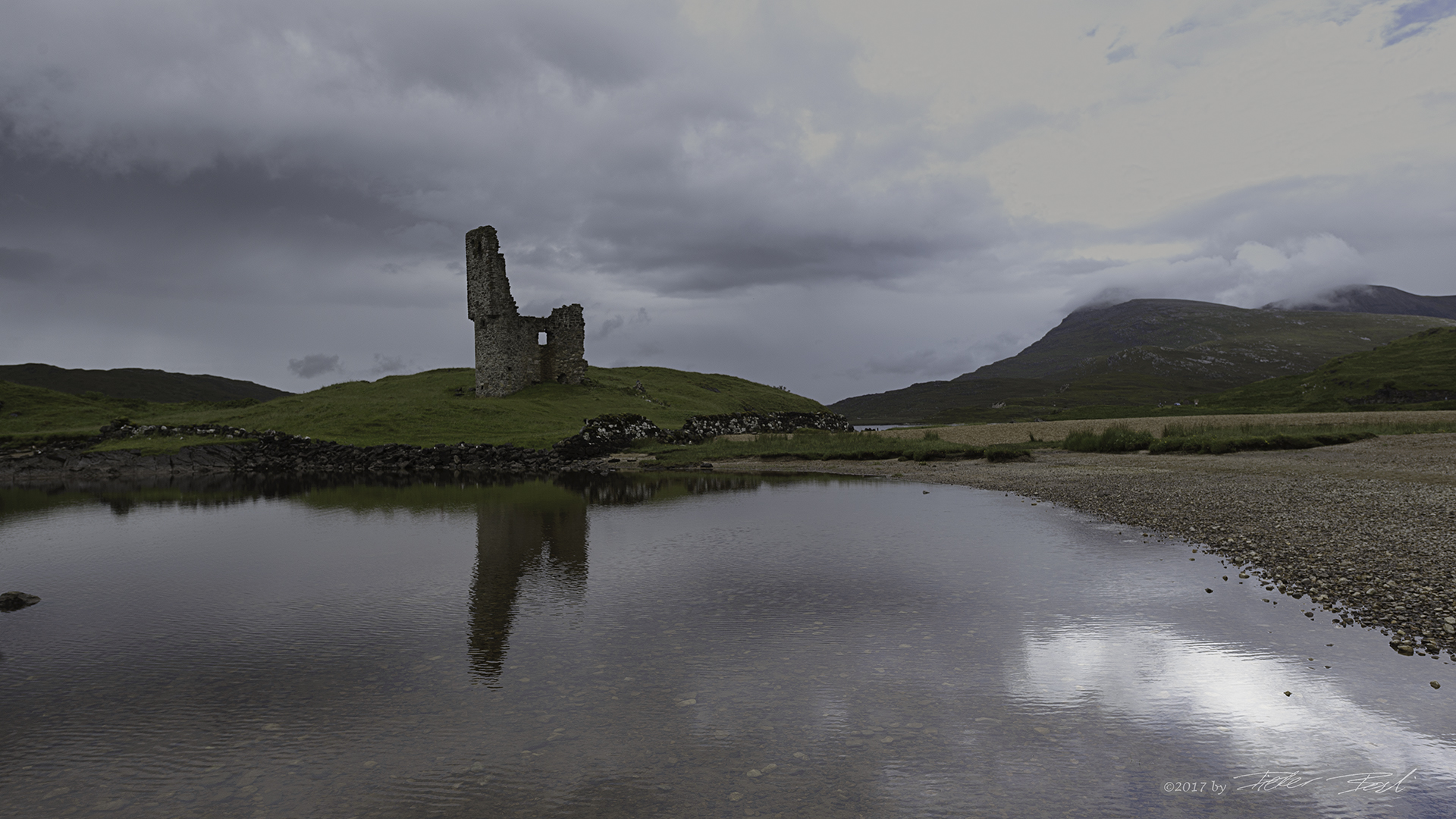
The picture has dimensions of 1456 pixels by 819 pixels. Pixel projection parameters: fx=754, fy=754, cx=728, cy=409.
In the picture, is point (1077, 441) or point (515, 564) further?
point (1077, 441)

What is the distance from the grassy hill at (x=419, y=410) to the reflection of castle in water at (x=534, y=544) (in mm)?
15384

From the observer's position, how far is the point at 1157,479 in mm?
24219

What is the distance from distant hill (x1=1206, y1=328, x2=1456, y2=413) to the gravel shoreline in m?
40.2

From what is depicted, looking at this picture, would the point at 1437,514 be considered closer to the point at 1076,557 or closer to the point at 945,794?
the point at 1076,557

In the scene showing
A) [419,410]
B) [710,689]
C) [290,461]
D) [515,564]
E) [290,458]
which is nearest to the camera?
[710,689]

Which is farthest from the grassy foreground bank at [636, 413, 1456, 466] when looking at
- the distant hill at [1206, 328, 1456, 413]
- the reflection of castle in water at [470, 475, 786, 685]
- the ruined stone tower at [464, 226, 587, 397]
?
the distant hill at [1206, 328, 1456, 413]

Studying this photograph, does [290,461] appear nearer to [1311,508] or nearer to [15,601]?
[15,601]

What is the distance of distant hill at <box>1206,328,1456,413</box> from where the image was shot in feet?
237

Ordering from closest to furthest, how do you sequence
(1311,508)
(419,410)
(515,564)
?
(515,564) < (1311,508) < (419,410)

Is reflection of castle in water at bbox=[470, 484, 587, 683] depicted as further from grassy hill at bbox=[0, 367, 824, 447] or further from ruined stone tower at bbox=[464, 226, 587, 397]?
ruined stone tower at bbox=[464, 226, 587, 397]

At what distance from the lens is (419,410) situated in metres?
49.9

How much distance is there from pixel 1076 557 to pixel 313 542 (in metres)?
15.8

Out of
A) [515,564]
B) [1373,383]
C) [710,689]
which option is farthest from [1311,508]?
[1373,383]

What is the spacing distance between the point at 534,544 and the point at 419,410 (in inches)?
1481
